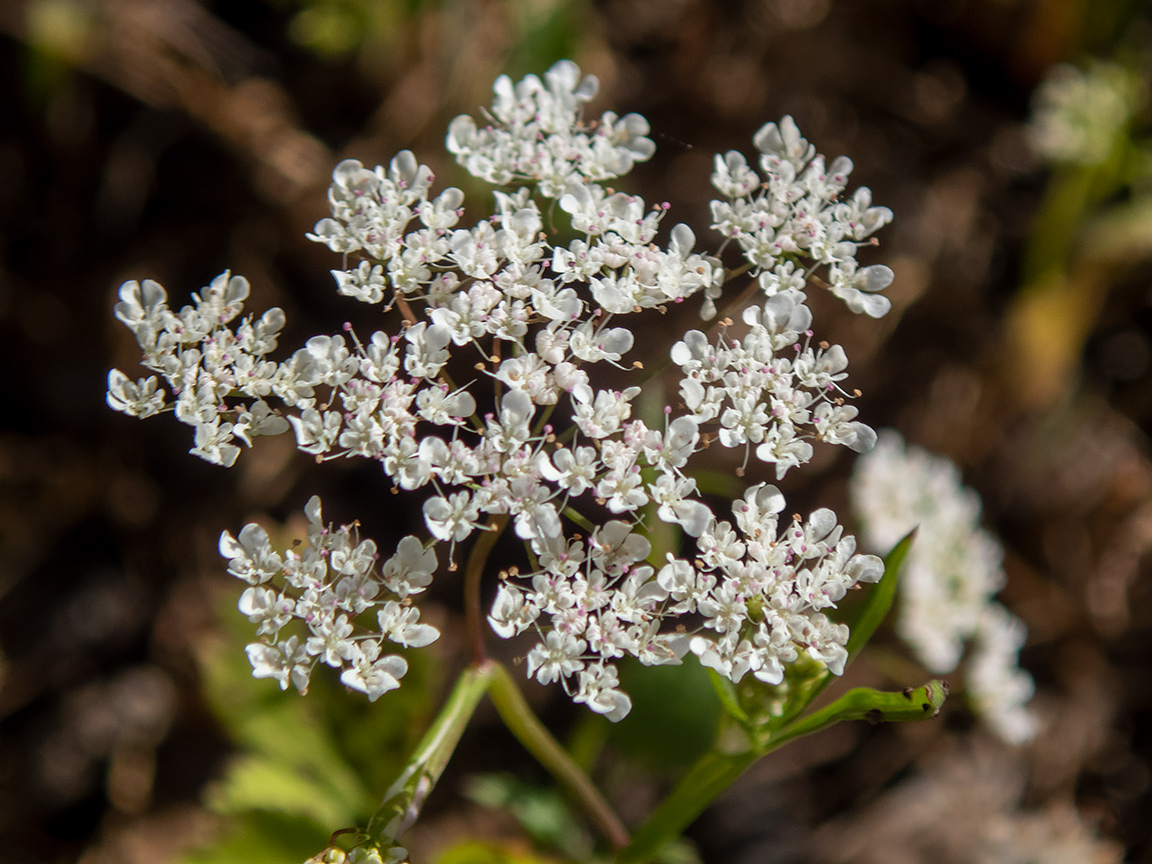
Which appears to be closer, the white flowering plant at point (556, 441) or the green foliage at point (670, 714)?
the white flowering plant at point (556, 441)

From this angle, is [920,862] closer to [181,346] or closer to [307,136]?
[181,346]

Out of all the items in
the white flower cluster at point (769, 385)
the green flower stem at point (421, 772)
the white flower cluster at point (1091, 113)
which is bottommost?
the green flower stem at point (421, 772)

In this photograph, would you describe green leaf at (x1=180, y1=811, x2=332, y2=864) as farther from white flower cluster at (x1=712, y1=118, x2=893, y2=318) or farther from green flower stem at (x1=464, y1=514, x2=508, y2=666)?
white flower cluster at (x1=712, y1=118, x2=893, y2=318)

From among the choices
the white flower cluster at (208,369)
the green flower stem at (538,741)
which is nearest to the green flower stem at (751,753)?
the green flower stem at (538,741)

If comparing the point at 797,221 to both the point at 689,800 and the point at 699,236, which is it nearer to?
the point at 689,800

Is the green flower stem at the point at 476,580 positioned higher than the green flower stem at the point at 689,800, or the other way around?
the green flower stem at the point at 476,580

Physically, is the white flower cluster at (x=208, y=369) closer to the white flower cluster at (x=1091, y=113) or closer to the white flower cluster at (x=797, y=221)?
the white flower cluster at (x=797, y=221)

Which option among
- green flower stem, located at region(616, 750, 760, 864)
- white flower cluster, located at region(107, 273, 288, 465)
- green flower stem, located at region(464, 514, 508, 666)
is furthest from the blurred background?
white flower cluster, located at region(107, 273, 288, 465)

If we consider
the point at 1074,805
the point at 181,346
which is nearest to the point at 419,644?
the point at 181,346
